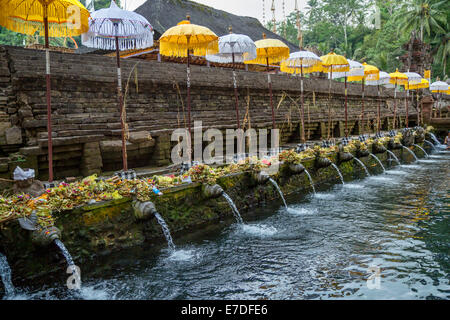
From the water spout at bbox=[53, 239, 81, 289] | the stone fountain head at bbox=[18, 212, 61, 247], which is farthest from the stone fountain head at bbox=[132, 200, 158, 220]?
the stone fountain head at bbox=[18, 212, 61, 247]

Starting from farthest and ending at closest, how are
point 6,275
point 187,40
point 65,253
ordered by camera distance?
point 187,40, point 65,253, point 6,275

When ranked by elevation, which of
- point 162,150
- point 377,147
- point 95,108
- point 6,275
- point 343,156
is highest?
point 95,108

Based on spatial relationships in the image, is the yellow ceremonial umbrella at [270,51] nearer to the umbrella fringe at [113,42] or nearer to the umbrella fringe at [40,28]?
the umbrella fringe at [113,42]

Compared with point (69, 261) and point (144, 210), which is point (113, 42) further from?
point (69, 261)

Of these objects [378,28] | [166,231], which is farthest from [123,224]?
[378,28]

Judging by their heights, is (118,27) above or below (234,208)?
above

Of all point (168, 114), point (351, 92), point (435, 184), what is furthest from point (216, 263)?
point (351, 92)

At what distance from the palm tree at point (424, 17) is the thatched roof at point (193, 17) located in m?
19.5

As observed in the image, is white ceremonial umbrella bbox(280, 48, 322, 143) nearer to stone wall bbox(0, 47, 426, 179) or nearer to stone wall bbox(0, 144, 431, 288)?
stone wall bbox(0, 47, 426, 179)

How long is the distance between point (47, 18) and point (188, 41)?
10.1 feet

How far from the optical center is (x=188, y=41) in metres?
7.89

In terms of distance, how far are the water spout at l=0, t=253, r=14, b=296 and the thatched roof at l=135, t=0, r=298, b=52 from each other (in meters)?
11.7

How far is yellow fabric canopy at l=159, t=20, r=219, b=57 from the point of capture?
24.8 ft

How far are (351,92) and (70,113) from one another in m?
17.1
